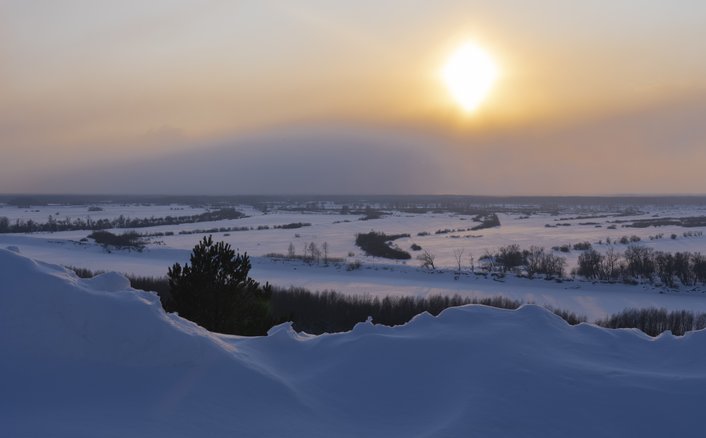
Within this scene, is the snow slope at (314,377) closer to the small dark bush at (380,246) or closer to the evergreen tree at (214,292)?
the evergreen tree at (214,292)

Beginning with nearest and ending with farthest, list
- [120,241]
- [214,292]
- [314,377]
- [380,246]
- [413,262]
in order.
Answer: [314,377], [214,292], [413,262], [380,246], [120,241]

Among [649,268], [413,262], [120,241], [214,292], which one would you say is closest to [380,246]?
[413,262]

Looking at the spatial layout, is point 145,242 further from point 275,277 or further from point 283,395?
Answer: point 283,395

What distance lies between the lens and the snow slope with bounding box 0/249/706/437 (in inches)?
237

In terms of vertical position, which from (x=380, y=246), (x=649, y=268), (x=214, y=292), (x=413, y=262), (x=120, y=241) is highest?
(x=214, y=292)

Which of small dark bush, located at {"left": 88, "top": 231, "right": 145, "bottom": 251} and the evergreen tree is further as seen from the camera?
small dark bush, located at {"left": 88, "top": 231, "right": 145, "bottom": 251}

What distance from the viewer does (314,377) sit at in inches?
291

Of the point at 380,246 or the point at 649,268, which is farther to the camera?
the point at 380,246

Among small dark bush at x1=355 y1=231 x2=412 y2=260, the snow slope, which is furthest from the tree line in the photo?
the snow slope

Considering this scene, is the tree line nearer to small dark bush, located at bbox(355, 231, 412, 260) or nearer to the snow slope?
small dark bush, located at bbox(355, 231, 412, 260)

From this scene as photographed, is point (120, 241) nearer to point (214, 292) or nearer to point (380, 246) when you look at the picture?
point (380, 246)

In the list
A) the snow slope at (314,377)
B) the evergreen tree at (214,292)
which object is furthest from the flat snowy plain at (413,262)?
the snow slope at (314,377)

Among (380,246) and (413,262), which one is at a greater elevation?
(380,246)

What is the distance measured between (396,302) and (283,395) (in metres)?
25.7
